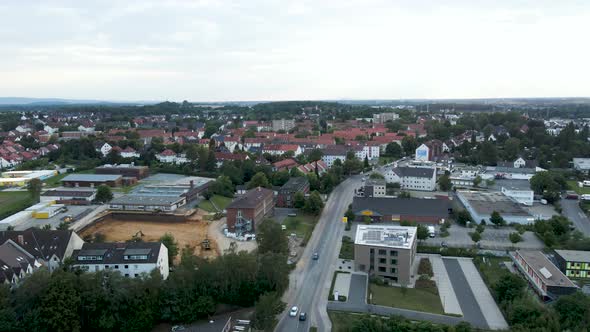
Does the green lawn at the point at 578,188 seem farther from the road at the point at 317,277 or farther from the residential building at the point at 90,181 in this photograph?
the residential building at the point at 90,181

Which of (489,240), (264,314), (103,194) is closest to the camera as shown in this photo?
(264,314)

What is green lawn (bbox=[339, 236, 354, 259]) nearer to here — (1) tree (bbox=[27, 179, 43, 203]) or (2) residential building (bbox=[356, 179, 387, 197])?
(2) residential building (bbox=[356, 179, 387, 197])

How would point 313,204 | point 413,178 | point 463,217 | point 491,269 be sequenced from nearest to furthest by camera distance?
1. point 491,269
2. point 463,217
3. point 313,204
4. point 413,178

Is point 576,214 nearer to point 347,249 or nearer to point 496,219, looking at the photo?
point 496,219

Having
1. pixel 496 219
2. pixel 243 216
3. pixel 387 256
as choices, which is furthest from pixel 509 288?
pixel 243 216

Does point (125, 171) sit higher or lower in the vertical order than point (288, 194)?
higher

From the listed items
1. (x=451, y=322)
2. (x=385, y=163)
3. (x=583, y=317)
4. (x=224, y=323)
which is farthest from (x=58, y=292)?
(x=385, y=163)

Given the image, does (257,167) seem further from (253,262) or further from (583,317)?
(583,317)
